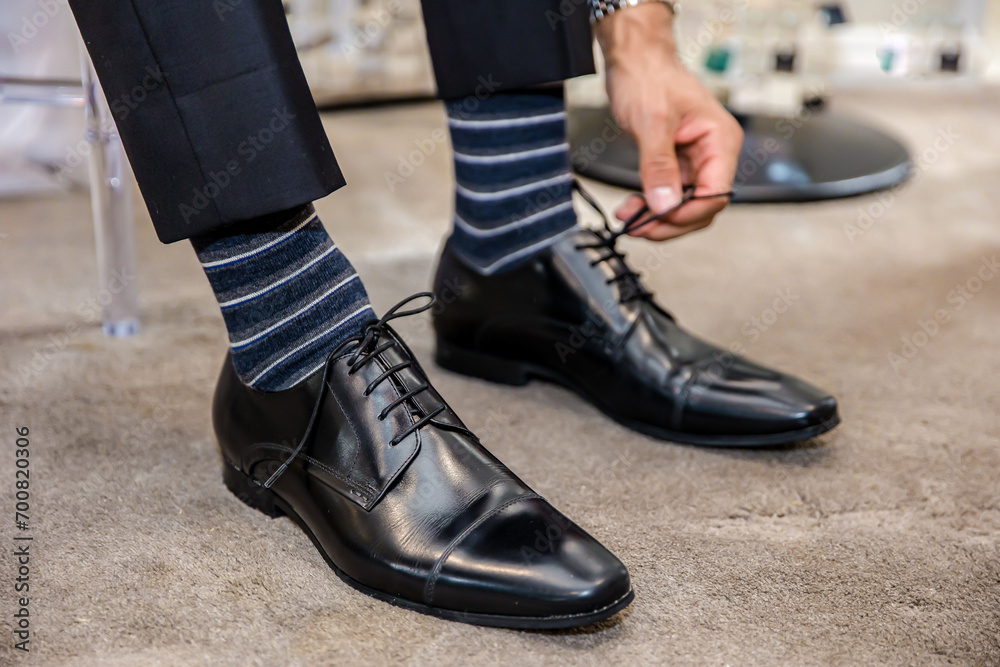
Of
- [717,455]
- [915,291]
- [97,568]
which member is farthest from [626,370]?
[915,291]

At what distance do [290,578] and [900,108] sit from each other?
7.00 feet

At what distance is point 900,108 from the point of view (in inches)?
84.4

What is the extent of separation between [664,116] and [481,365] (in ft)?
0.95

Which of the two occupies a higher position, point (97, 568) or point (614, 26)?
point (614, 26)

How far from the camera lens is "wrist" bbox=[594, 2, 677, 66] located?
72cm

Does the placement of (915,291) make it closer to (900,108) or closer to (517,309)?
(517,309)

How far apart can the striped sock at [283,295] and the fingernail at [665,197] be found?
283 millimetres

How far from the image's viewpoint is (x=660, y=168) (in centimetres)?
70

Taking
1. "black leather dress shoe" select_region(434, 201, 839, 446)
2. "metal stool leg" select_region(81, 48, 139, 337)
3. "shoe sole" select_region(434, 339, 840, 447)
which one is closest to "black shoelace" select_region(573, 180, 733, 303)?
"black leather dress shoe" select_region(434, 201, 839, 446)

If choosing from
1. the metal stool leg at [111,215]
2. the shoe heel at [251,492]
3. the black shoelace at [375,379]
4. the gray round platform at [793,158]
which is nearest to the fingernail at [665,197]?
the black shoelace at [375,379]

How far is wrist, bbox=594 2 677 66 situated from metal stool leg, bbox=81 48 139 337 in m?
0.50

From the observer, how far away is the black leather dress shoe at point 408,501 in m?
0.46

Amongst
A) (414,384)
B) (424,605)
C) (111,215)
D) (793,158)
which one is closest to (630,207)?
(414,384)

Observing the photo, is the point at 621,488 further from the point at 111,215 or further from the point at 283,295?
the point at 111,215
